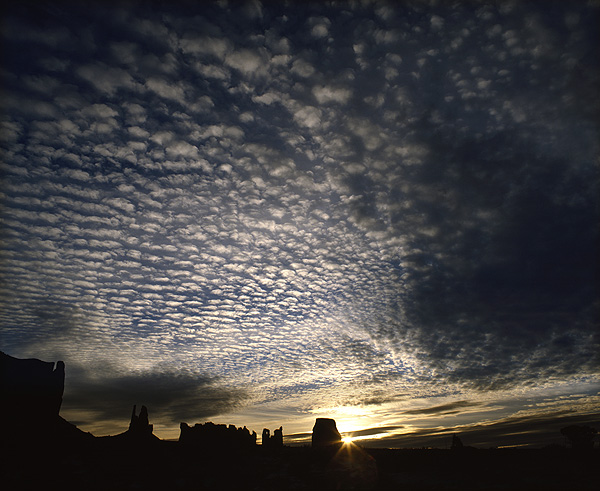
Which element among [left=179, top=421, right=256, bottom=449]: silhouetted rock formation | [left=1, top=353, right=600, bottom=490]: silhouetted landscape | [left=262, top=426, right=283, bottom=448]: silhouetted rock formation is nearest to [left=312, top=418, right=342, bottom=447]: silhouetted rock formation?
[left=1, top=353, right=600, bottom=490]: silhouetted landscape

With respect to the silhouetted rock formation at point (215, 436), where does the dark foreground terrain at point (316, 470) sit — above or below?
below

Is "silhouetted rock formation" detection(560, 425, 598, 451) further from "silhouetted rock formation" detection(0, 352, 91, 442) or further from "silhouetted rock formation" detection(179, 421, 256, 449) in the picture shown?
"silhouetted rock formation" detection(0, 352, 91, 442)

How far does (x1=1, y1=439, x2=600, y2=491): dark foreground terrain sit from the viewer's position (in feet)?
148

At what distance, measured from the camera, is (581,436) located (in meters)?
50.9

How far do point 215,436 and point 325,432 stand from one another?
3810cm

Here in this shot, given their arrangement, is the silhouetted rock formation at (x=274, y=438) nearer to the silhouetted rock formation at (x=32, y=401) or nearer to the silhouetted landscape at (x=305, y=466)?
the silhouetted landscape at (x=305, y=466)

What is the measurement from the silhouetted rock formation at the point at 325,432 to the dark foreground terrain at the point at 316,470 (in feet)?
88.8

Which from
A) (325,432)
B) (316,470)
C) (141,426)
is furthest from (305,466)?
(141,426)

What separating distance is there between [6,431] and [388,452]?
112m

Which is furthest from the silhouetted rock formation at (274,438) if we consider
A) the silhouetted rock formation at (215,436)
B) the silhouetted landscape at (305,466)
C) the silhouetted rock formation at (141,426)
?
the silhouetted rock formation at (141,426)

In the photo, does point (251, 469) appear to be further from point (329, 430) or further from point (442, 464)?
point (329, 430)

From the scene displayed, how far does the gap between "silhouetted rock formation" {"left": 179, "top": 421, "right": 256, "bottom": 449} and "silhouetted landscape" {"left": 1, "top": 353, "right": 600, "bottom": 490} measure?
17.0ft

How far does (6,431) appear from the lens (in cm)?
9494

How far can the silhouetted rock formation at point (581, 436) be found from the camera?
50.0m
